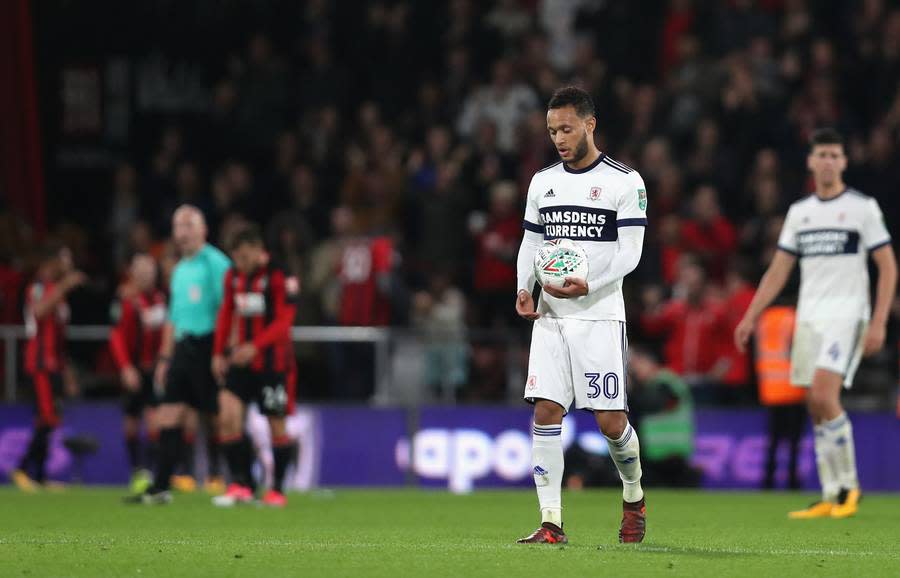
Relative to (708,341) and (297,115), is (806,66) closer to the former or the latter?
(708,341)

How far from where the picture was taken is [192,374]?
12.9 metres

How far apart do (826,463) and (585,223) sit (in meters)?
3.90

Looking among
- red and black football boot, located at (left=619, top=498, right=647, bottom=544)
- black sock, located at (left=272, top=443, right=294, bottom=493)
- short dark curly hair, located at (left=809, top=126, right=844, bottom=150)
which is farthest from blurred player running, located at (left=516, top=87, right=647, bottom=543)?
black sock, located at (left=272, top=443, right=294, bottom=493)

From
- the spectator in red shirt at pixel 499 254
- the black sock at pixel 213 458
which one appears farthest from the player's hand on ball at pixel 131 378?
the spectator in red shirt at pixel 499 254

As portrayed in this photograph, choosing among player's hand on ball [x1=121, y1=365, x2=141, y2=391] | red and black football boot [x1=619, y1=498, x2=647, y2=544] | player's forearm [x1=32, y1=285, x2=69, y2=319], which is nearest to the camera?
red and black football boot [x1=619, y1=498, x2=647, y2=544]

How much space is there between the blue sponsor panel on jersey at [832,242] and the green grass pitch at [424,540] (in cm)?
182

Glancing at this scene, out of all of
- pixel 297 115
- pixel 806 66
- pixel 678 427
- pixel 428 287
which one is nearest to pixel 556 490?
pixel 678 427

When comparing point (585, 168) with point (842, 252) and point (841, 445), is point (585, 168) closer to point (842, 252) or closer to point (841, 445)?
point (842, 252)

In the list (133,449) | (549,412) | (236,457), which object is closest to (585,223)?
(549,412)

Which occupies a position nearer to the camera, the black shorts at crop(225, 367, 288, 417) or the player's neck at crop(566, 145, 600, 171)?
the player's neck at crop(566, 145, 600, 171)

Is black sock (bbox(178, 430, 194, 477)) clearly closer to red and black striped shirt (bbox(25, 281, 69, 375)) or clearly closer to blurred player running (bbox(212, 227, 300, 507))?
red and black striped shirt (bbox(25, 281, 69, 375))

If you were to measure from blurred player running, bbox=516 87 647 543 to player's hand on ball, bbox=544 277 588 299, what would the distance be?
132mm

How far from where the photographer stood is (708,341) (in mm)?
16812

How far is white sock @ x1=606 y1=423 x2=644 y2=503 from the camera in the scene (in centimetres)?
841
